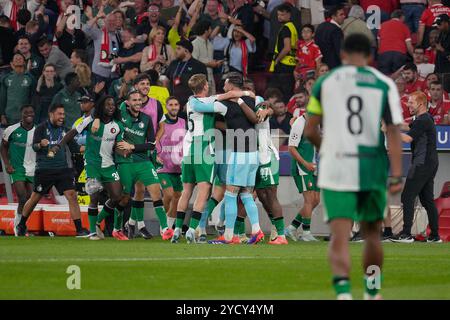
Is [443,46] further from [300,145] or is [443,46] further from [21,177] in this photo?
[21,177]

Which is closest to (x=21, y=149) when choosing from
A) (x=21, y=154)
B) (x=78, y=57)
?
(x=21, y=154)

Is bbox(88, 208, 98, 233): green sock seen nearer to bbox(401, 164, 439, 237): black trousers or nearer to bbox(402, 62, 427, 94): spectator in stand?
bbox(401, 164, 439, 237): black trousers

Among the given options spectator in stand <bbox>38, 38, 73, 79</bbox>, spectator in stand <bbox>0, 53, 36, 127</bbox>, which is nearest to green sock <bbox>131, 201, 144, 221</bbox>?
spectator in stand <bbox>0, 53, 36, 127</bbox>

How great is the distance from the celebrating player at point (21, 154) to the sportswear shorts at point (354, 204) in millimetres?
13229

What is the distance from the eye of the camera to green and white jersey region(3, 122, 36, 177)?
22578 millimetres

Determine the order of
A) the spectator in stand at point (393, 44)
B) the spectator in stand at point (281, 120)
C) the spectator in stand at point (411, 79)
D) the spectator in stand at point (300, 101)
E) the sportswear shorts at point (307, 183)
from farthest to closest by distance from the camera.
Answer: the spectator in stand at point (393, 44)
the spectator in stand at point (281, 120)
the spectator in stand at point (411, 79)
the spectator in stand at point (300, 101)
the sportswear shorts at point (307, 183)

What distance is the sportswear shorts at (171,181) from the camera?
21.3 metres

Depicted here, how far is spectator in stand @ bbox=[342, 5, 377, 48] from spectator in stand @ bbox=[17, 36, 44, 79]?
7156mm

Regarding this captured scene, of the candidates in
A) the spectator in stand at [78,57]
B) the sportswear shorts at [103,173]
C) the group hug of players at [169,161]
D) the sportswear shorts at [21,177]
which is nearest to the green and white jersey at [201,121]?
the group hug of players at [169,161]

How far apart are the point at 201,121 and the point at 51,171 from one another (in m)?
4.07

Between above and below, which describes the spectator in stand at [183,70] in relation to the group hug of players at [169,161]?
above

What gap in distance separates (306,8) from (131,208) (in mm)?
7586

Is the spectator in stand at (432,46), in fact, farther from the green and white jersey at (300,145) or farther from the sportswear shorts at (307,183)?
the sportswear shorts at (307,183)
